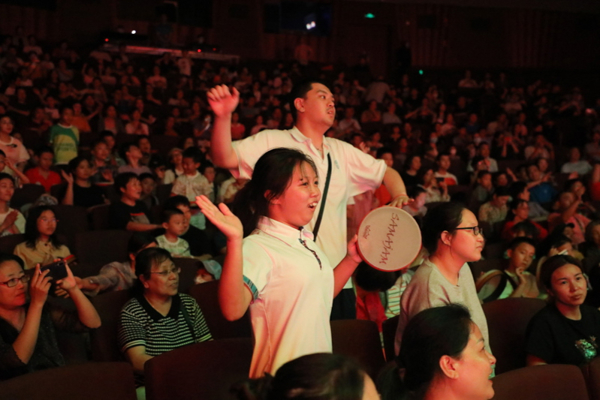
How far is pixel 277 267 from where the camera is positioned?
1479 millimetres

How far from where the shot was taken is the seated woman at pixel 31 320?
2215 millimetres

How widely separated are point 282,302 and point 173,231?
2672 mm

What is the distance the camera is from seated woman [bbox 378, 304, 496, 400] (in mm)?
1534

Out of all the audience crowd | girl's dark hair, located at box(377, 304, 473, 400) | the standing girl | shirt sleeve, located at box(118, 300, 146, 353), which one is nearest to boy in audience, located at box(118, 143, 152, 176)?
the audience crowd

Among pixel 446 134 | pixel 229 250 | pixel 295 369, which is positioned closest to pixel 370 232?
pixel 229 250

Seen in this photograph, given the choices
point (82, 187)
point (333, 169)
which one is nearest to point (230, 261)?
point (333, 169)

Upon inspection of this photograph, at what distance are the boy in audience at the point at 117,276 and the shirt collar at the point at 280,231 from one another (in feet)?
5.87

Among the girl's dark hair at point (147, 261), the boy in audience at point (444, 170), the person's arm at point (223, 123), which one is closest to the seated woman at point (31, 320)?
the girl's dark hair at point (147, 261)

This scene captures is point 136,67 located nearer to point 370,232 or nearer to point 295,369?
point 370,232

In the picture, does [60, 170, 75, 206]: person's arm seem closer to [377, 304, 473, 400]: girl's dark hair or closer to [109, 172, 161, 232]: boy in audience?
[109, 172, 161, 232]: boy in audience

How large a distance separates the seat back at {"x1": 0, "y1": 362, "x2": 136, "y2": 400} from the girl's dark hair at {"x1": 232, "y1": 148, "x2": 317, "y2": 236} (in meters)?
0.58

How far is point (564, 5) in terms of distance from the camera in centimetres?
1336

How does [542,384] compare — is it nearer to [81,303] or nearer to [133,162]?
[81,303]

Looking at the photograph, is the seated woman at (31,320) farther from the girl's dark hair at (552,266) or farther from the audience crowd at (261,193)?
the girl's dark hair at (552,266)
